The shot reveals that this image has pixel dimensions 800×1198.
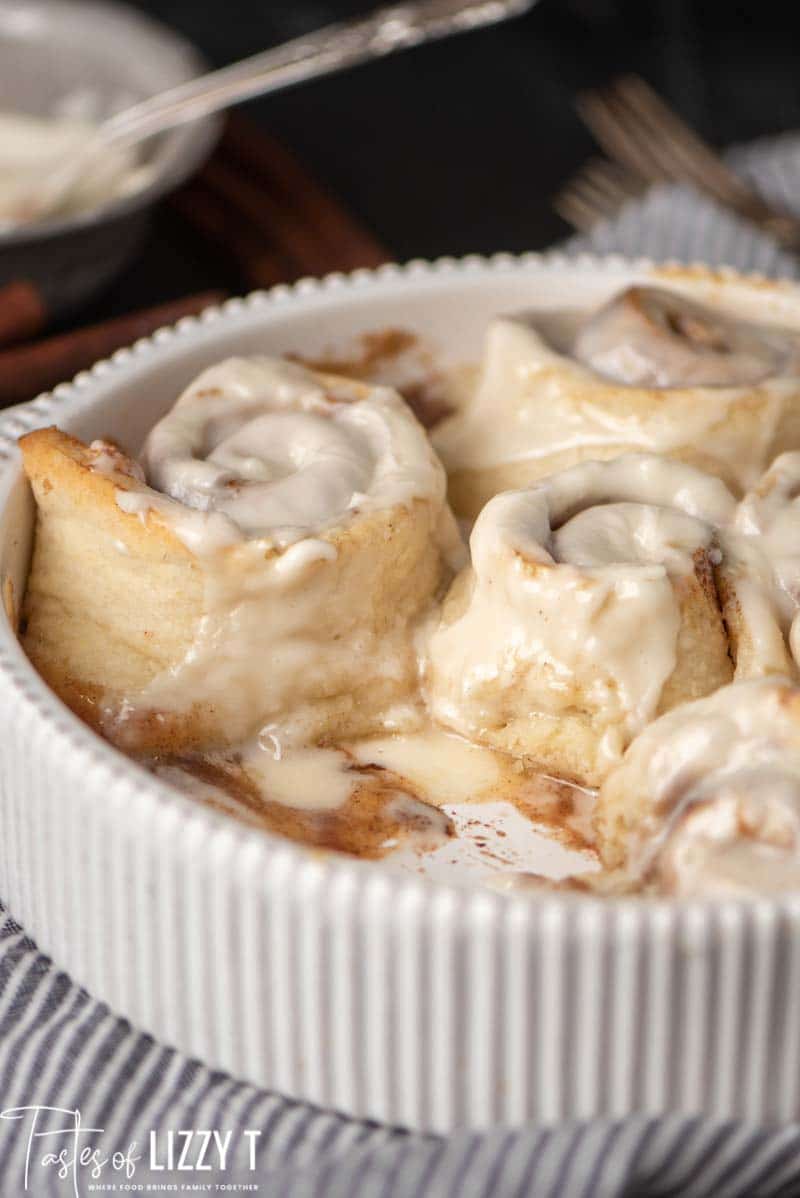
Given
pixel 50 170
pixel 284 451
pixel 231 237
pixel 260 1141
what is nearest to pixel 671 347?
pixel 284 451

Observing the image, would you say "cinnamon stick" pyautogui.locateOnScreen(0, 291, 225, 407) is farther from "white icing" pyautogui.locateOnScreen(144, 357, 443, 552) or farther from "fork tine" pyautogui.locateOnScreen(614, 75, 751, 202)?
"fork tine" pyautogui.locateOnScreen(614, 75, 751, 202)

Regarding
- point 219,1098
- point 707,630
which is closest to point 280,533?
point 707,630

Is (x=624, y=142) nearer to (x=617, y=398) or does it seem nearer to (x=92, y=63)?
(x=92, y=63)

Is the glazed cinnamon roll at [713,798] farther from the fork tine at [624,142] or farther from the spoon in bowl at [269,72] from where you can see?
the fork tine at [624,142]

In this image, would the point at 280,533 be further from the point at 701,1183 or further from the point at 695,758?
the point at 701,1183

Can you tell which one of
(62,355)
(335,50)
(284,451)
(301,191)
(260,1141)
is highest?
(335,50)

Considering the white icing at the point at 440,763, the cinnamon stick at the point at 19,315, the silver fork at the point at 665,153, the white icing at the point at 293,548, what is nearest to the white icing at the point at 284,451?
the white icing at the point at 293,548
